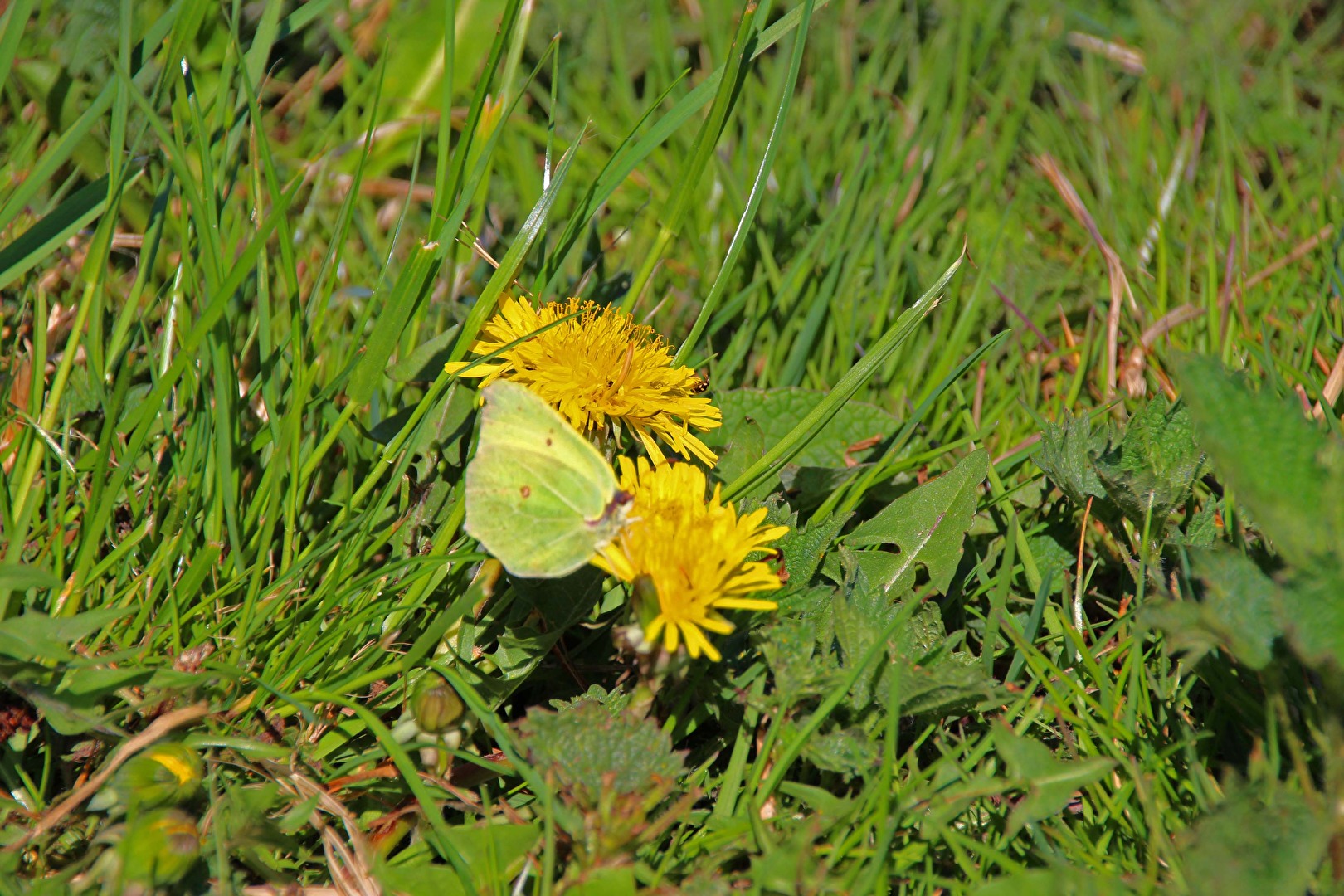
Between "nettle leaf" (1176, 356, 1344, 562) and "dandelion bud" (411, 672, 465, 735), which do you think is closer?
"nettle leaf" (1176, 356, 1344, 562)

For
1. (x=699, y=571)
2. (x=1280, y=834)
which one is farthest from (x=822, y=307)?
(x=1280, y=834)

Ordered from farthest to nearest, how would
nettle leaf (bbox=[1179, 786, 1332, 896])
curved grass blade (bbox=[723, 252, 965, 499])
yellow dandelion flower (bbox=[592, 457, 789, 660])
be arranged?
curved grass blade (bbox=[723, 252, 965, 499]) → yellow dandelion flower (bbox=[592, 457, 789, 660]) → nettle leaf (bbox=[1179, 786, 1332, 896])

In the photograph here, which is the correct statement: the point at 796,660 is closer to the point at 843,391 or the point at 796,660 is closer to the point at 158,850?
the point at 843,391

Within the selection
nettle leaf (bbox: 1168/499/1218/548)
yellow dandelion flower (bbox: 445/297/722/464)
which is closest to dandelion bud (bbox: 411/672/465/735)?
yellow dandelion flower (bbox: 445/297/722/464)

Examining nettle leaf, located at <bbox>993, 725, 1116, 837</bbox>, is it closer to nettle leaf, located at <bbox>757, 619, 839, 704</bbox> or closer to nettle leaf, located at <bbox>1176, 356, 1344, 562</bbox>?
nettle leaf, located at <bbox>757, 619, 839, 704</bbox>

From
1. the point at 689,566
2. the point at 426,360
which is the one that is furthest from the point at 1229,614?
the point at 426,360

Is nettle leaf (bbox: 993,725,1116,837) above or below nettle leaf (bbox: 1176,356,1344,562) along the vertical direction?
below

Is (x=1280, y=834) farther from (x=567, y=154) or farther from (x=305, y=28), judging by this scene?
(x=305, y=28)
